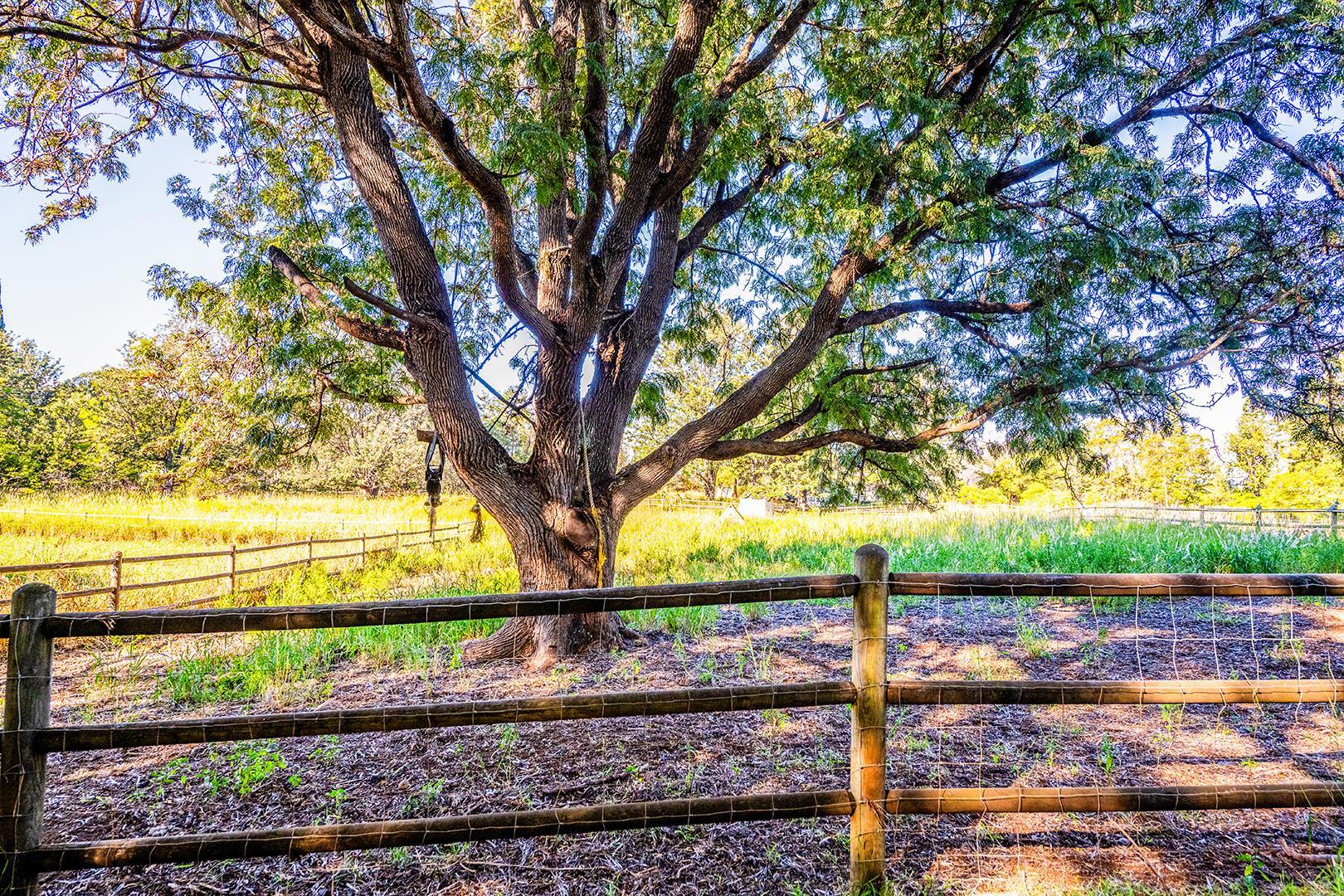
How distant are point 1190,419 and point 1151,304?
42.9 inches

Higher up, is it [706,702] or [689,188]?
[689,188]

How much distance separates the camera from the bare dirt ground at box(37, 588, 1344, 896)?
242 centimetres

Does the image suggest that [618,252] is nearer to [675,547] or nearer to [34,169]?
[34,169]

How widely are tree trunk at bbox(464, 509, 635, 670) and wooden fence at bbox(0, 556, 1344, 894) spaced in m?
3.04

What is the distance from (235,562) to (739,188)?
939 cm

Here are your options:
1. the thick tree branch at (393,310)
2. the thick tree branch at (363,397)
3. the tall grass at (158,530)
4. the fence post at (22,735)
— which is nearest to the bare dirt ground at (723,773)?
the fence post at (22,735)

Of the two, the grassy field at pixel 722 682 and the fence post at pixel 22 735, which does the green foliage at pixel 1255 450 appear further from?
the fence post at pixel 22 735


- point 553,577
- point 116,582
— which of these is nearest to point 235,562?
point 116,582

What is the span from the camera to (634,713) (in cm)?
209

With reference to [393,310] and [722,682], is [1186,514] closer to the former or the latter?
[722,682]

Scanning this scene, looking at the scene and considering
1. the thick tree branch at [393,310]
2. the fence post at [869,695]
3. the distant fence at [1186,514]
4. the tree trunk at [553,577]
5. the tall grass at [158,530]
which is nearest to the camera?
the fence post at [869,695]

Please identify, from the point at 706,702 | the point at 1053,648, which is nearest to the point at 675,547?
the point at 1053,648

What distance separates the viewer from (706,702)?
2119mm

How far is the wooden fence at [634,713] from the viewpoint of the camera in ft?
6.26
